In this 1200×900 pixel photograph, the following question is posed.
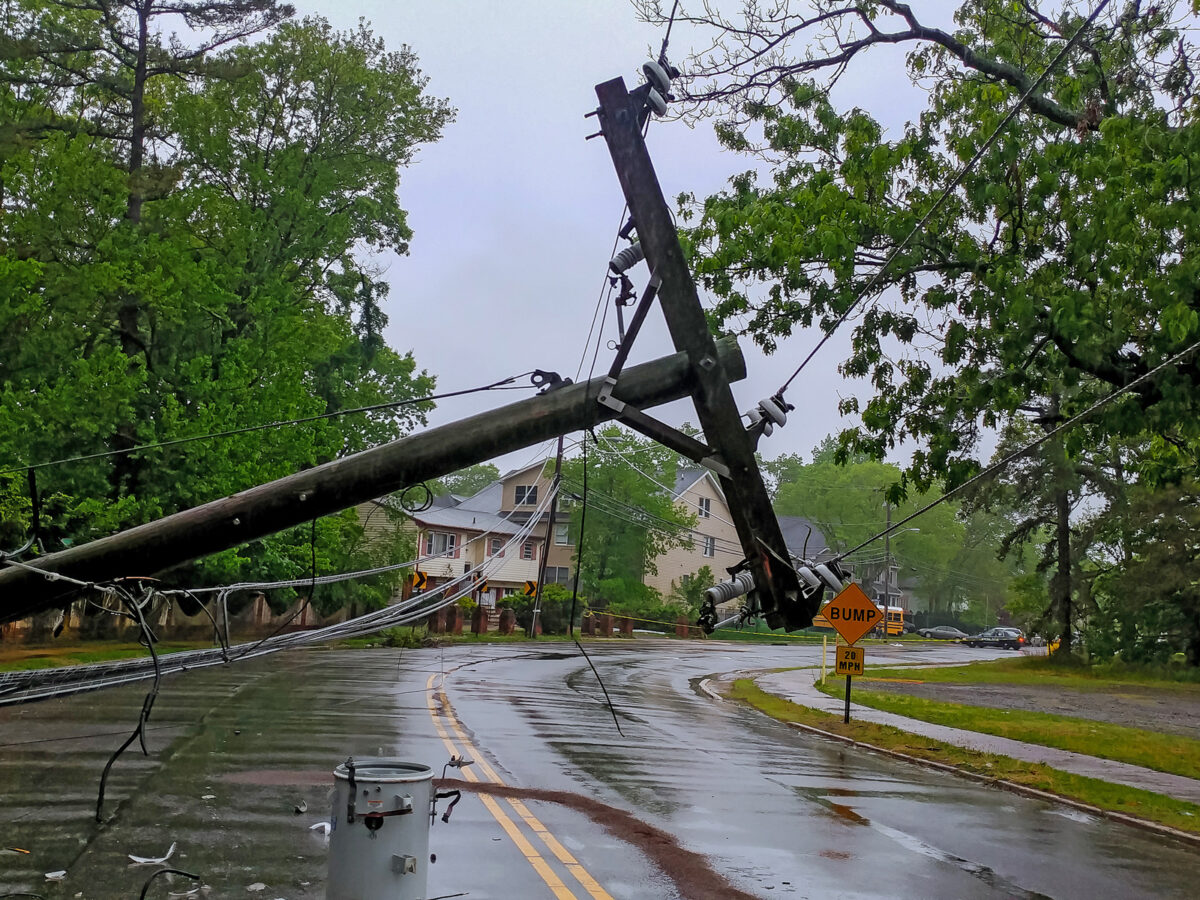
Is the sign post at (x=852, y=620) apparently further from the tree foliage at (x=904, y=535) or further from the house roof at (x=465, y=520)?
the tree foliage at (x=904, y=535)

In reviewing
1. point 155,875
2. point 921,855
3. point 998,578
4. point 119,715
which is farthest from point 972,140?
point 998,578


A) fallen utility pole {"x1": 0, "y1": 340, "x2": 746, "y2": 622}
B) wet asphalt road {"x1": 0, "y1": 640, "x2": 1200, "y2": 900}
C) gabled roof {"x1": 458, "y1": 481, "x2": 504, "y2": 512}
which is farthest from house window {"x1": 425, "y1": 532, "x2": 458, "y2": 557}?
fallen utility pole {"x1": 0, "y1": 340, "x2": 746, "y2": 622}

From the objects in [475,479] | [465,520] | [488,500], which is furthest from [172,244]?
[475,479]

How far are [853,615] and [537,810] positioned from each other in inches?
501

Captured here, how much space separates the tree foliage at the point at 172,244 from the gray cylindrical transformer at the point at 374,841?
22401 millimetres

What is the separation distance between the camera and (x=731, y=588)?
704cm

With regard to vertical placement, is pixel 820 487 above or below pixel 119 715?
above

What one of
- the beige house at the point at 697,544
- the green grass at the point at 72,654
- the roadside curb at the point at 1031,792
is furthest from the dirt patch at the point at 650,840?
the beige house at the point at 697,544

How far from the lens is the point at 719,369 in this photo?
659 centimetres

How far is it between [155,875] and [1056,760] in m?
14.3

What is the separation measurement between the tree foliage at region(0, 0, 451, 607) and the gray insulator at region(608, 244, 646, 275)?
22590 millimetres

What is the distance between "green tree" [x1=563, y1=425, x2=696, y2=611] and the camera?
6269cm

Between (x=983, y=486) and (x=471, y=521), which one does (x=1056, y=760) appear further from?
(x=471, y=521)

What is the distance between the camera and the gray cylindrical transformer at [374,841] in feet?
19.3
